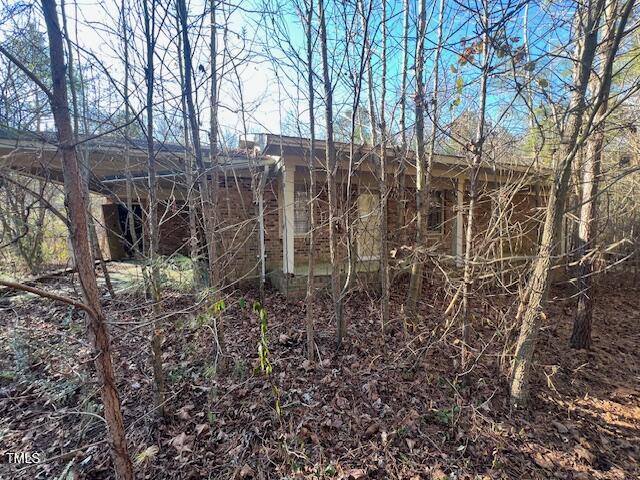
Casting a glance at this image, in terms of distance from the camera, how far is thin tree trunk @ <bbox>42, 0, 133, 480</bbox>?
4.90 ft

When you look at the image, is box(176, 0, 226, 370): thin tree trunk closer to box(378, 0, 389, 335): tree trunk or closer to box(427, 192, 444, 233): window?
box(378, 0, 389, 335): tree trunk

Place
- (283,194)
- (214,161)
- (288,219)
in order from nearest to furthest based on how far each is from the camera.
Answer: (214,161) < (288,219) < (283,194)

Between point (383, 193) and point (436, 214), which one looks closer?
point (383, 193)

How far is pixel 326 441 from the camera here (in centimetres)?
282

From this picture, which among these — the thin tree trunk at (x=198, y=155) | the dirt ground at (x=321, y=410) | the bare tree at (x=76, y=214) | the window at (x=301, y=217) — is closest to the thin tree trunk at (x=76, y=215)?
the bare tree at (x=76, y=214)

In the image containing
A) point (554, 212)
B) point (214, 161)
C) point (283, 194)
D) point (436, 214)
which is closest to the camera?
point (554, 212)

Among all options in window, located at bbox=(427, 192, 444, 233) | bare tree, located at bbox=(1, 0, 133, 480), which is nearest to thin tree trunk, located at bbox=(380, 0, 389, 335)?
bare tree, located at bbox=(1, 0, 133, 480)

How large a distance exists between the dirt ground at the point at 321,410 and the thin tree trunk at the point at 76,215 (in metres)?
0.23

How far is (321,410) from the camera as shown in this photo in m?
3.18

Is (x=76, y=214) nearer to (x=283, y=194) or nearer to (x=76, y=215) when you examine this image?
(x=76, y=215)

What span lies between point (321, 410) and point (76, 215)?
111 inches

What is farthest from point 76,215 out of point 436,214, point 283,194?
point 436,214

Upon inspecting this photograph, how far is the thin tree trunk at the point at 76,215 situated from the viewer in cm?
149

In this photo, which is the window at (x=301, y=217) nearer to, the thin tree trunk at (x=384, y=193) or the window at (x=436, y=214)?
the thin tree trunk at (x=384, y=193)
